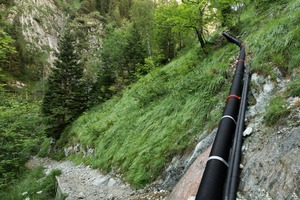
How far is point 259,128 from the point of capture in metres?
4.08

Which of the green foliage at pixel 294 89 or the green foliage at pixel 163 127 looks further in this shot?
the green foliage at pixel 163 127

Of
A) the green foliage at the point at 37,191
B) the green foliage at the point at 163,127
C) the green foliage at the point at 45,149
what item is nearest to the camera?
the green foliage at the point at 163,127

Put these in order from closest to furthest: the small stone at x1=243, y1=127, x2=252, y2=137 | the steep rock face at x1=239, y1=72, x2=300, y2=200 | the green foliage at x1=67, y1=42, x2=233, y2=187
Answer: the steep rock face at x1=239, y1=72, x2=300, y2=200, the small stone at x1=243, y1=127, x2=252, y2=137, the green foliage at x1=67, y1=42, x2=233, y2=187

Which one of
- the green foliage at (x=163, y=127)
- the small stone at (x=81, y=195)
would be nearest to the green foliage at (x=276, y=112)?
the green foliage at (x=163, y=127)

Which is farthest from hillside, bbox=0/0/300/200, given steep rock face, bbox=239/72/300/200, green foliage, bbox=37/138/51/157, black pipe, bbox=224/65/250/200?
green foliage, bbox=37/138/51/157

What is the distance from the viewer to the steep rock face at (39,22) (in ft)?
185

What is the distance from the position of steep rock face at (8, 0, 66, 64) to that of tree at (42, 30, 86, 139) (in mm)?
40618

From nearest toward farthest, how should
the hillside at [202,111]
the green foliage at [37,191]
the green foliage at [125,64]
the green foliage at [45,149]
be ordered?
the hillside at [202,111]
the green foliage at [37,191]
the green foliage at [45,149]
the green foliage at [125,64]

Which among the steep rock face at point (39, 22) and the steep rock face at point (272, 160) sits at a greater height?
the steep rock face at point (39, 22)

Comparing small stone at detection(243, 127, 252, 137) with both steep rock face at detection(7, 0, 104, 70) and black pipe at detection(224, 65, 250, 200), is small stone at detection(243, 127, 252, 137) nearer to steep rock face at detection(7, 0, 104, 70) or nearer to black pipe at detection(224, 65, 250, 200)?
black pipe at detection(224, 65, 250, 200)

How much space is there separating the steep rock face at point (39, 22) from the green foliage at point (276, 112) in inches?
2404

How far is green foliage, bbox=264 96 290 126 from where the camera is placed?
3764 millimetres

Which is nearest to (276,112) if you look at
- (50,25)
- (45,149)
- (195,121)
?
(195,121)

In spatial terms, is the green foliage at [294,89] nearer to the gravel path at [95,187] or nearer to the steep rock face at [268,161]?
the steep rock face at [268,161]
